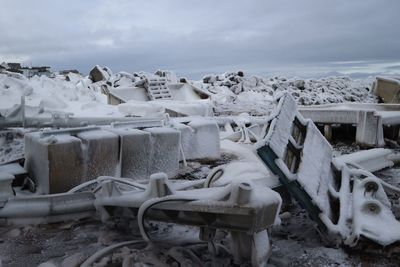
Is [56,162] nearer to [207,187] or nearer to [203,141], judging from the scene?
[207,187]

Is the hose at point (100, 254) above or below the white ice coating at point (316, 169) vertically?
below

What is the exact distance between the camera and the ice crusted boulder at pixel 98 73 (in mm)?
15155

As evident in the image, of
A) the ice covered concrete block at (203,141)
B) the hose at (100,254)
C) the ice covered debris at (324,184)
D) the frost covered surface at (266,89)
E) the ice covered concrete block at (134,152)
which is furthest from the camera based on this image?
the frost covered surface at (266,89)

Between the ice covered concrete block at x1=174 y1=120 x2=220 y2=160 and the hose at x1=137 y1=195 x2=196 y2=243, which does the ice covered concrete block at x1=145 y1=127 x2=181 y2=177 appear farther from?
the hose at x1=137 y1=195 x2=196 y2=243

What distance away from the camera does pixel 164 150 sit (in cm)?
413

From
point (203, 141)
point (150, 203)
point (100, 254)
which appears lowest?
point (100, 254)

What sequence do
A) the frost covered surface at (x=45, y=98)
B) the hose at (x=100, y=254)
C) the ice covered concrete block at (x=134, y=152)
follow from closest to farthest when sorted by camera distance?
the hose at (x=100, y=254)
the ice covered concrete block at (x=134, y=152)
the frost covered surface at (x=45, y=98)

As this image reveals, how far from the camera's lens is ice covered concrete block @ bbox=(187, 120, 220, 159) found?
191 inches

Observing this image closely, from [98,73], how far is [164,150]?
474 inches

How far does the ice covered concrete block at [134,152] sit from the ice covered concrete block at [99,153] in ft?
0.30

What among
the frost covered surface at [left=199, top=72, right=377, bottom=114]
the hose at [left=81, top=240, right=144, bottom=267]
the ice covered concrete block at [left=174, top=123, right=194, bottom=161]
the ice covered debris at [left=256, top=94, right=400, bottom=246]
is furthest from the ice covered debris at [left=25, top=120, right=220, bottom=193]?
the frost covered surface at [left=199, top=72, right=377, bottom=114]

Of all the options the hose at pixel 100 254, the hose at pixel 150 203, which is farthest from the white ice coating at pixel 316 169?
the hose at pixel 100 254

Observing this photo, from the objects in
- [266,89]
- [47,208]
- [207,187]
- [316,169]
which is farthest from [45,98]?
[266,89]

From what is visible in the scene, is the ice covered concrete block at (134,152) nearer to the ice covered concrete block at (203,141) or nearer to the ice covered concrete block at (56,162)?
the ice covered concrete block at (56,162)
